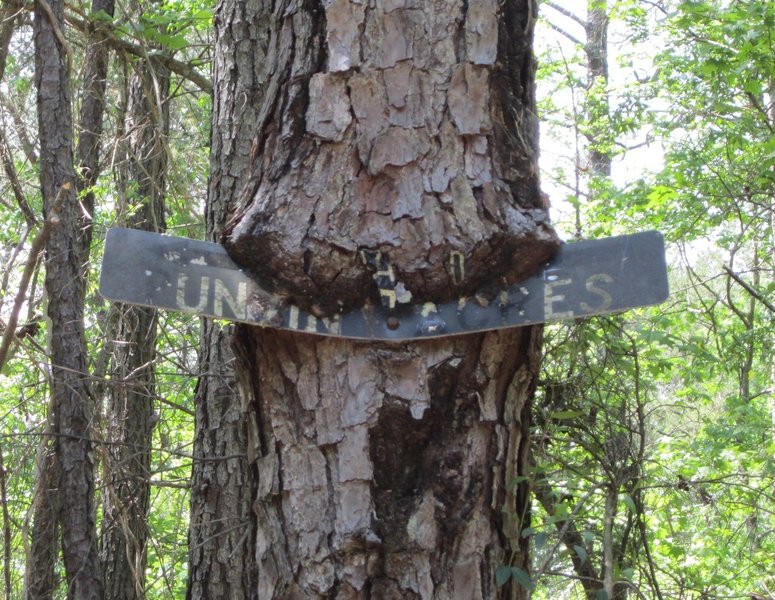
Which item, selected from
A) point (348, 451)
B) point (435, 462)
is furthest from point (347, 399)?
point (435, 462)

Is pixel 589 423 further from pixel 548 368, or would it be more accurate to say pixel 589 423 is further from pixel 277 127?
pixel 277 127

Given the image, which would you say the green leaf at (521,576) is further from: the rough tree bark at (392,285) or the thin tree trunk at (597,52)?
the thin tree trunk at (597,52)

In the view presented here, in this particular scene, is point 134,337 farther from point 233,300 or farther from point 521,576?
point 521,576

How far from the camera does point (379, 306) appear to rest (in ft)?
4.98

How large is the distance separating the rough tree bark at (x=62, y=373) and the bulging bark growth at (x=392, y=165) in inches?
87.7

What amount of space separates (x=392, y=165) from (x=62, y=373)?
261cm

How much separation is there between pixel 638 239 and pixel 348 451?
679 millimetres

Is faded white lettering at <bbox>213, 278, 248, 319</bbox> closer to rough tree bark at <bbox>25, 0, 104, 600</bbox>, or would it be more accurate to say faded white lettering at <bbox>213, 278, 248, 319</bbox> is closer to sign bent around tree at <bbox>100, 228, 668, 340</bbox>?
sign bent around tree at <bbox>100, 228, 668, 340</bbox>

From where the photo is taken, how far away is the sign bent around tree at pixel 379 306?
152 centimetres

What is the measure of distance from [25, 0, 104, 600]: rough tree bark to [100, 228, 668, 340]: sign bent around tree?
6.73 ft

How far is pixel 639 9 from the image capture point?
9.30 meters

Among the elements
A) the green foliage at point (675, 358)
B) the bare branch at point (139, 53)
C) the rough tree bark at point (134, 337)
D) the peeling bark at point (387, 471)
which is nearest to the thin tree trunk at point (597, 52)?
the green foliage at point (675, 358)

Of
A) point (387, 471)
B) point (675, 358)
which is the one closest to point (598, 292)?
point (387, 471)

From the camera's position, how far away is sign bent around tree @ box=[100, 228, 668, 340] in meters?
1.52
